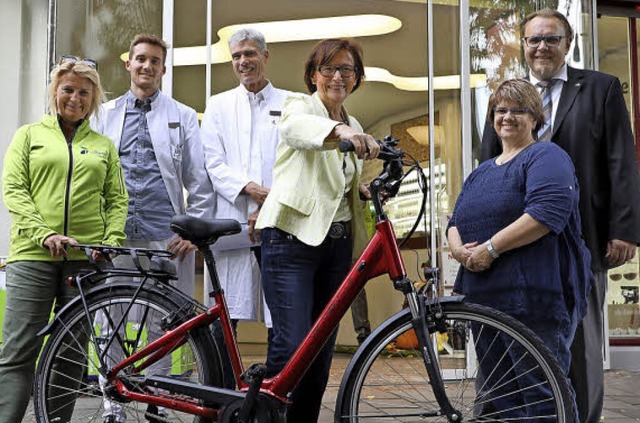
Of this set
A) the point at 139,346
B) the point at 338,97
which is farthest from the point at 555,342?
the point at 139,346

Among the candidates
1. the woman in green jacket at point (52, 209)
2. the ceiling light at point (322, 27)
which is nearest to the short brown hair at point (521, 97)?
the woman in green jacket at point (52, 209)

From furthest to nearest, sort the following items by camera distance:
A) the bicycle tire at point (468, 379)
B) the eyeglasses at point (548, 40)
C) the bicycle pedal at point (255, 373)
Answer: the eyeglasses at point (548, 40)
the bicycle pedal at point (255, 373)
the bicycle tire at point (468, 379)

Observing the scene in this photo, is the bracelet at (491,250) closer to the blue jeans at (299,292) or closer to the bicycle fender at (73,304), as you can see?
the blue jeans at (299,292)

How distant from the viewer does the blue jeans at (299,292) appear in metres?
3.82

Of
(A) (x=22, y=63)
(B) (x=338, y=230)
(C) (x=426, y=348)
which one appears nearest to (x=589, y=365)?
(C) (x=426, y=348)

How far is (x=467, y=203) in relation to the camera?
392cm

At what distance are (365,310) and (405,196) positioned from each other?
2040 mm

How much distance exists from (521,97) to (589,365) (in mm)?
1398

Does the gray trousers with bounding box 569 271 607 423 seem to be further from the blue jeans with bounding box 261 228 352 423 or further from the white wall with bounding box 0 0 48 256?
the white wall with bounding box 0 0 48 256

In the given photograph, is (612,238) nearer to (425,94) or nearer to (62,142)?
(62,142)

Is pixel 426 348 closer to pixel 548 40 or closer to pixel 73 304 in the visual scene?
pixel 73 304

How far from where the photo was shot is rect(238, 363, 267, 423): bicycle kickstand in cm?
348

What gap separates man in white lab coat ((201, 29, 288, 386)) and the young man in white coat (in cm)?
14

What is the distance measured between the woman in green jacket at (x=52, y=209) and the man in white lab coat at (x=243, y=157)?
71 centimetres
